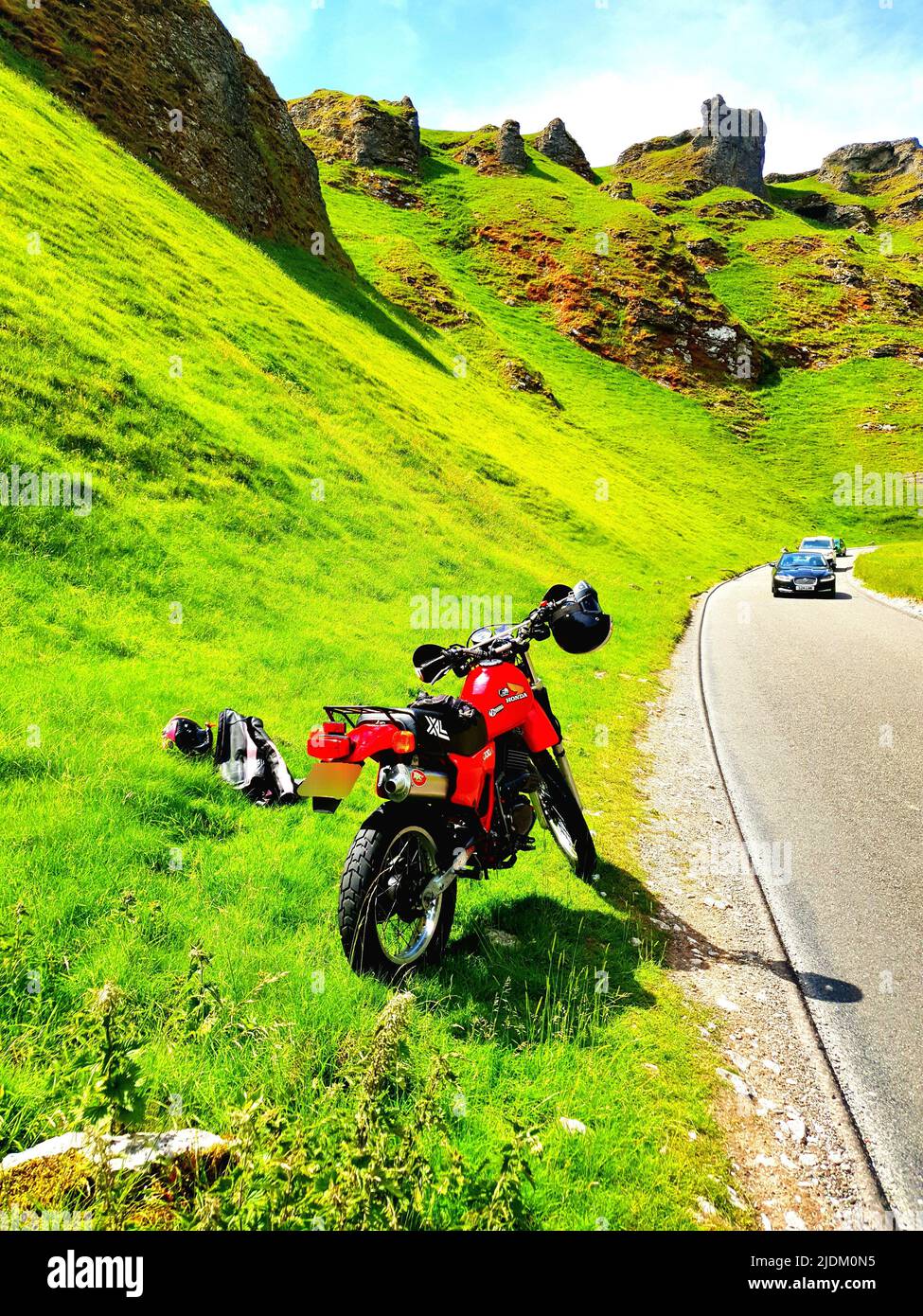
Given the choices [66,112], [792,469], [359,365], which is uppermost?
[66,112]

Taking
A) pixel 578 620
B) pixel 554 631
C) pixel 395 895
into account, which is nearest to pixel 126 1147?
pixel 395 895

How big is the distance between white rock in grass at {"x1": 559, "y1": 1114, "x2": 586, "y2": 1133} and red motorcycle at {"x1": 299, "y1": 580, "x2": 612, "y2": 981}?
1096 mm

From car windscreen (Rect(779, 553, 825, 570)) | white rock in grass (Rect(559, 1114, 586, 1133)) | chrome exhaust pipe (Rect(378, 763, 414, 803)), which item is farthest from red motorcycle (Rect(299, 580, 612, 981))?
car windscreen (Rect(779, 553, 825, 570))

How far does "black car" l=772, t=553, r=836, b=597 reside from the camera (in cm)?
2556

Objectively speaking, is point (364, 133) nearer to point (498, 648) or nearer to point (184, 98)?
point (184, 98)

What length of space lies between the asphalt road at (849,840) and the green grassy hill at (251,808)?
900mm

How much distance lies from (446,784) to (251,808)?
2220 mm

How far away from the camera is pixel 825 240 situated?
9769 cm

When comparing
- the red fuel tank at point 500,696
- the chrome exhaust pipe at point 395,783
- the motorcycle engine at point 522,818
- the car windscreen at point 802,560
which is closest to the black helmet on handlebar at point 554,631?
the red fuel tank at point 500,696

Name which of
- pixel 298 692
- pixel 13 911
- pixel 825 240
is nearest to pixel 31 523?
pixel 298 692

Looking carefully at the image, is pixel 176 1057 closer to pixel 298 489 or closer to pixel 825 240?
pixel 298 489

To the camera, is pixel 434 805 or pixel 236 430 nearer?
pixel 434 805

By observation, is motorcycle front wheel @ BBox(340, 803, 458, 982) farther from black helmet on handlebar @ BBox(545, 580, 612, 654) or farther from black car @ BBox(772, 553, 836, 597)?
black car @ BBox(772, 553, 836, 597)

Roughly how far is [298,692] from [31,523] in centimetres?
385
